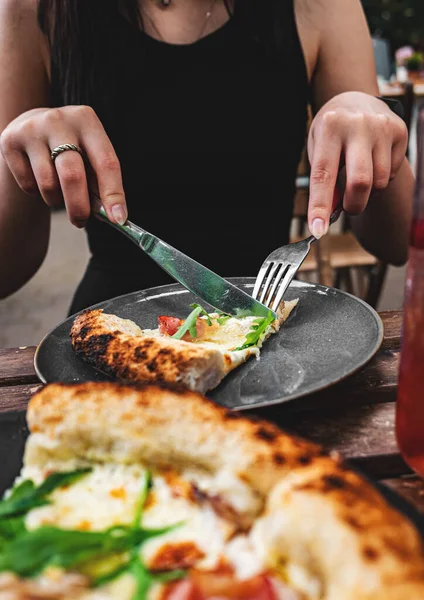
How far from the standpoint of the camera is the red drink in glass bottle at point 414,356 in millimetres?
538

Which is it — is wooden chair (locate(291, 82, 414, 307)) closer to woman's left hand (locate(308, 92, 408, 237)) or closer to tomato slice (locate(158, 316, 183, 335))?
woman's left hand (locate(308, 92, 408, 237))

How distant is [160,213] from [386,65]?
6.96m

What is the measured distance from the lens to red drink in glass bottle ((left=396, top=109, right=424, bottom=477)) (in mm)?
538

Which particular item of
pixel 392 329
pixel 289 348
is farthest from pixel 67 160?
pixel 392 329

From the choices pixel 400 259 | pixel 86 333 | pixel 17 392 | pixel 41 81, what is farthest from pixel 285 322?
pixel 41 81

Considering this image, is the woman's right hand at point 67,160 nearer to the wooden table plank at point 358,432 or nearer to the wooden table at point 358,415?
the wooden table at point 358,415

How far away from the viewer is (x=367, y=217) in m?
1.77

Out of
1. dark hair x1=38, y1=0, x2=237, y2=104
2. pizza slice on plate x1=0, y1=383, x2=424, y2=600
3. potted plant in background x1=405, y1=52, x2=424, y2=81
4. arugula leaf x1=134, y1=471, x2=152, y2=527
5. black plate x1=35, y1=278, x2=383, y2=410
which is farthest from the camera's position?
potted plant in background x1=405, y1=52, x2=424, y2=81

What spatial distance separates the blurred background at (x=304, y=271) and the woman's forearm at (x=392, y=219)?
0.51 meters

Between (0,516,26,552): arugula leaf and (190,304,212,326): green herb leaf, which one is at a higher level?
(0,516,26,552): arugula leaf

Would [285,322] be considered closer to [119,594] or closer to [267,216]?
[119,594]

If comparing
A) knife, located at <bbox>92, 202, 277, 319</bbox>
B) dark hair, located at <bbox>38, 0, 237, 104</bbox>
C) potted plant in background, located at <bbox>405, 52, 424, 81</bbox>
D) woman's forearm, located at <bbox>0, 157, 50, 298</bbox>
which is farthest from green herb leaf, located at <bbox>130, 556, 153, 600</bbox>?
potted plant in background, located at <bbox>405, 52, 424, 81</bbox>

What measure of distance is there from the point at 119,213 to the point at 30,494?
0.62 m

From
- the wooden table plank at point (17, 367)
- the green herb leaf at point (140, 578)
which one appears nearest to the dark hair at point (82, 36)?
the wooden table plank at point (17, 367)
